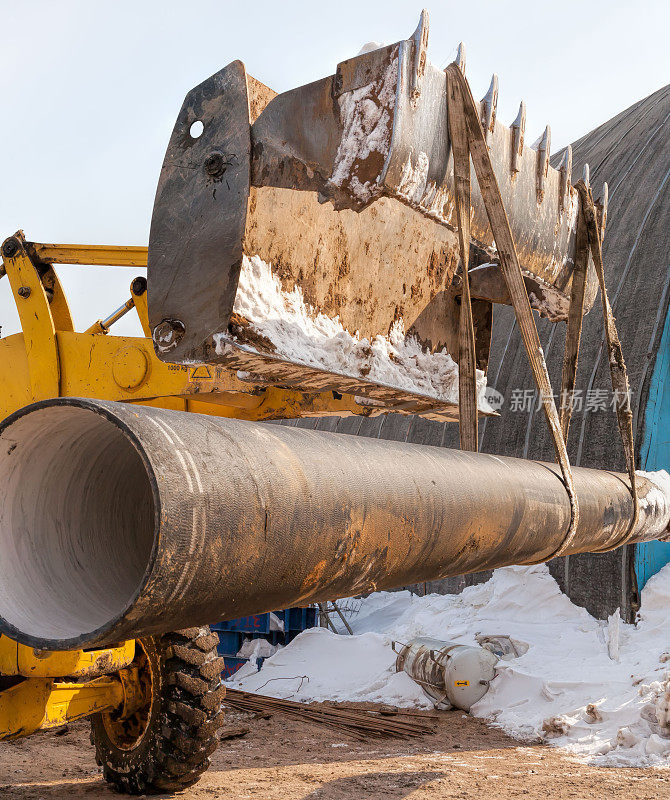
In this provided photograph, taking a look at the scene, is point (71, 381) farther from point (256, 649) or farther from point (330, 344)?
point (256, 649)

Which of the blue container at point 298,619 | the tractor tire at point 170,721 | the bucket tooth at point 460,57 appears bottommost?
the blue container at point 298,619

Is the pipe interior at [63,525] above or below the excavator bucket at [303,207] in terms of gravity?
below

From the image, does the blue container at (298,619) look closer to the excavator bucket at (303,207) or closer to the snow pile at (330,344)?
the snow pile at (330,344)

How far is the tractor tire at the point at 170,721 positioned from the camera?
4.84 m

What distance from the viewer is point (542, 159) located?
3447 millimetres

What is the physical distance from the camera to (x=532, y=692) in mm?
7809

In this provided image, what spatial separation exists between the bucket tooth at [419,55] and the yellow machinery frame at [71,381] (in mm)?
2073

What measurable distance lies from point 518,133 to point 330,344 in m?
1.19

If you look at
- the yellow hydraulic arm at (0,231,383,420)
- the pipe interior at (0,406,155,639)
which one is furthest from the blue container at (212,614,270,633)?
the pipe interior at (0,406,155,639)

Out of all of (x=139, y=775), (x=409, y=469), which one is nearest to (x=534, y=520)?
(x=409, y=469)

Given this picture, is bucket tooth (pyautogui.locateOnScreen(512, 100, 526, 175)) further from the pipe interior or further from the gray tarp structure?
the gray tarp structure

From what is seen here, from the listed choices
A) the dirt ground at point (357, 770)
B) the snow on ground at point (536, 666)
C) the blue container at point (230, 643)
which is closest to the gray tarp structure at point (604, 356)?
the snow on ground at point (536, 666)

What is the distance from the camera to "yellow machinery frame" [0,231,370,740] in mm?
4395

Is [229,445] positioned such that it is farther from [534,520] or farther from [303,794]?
[303,794]
